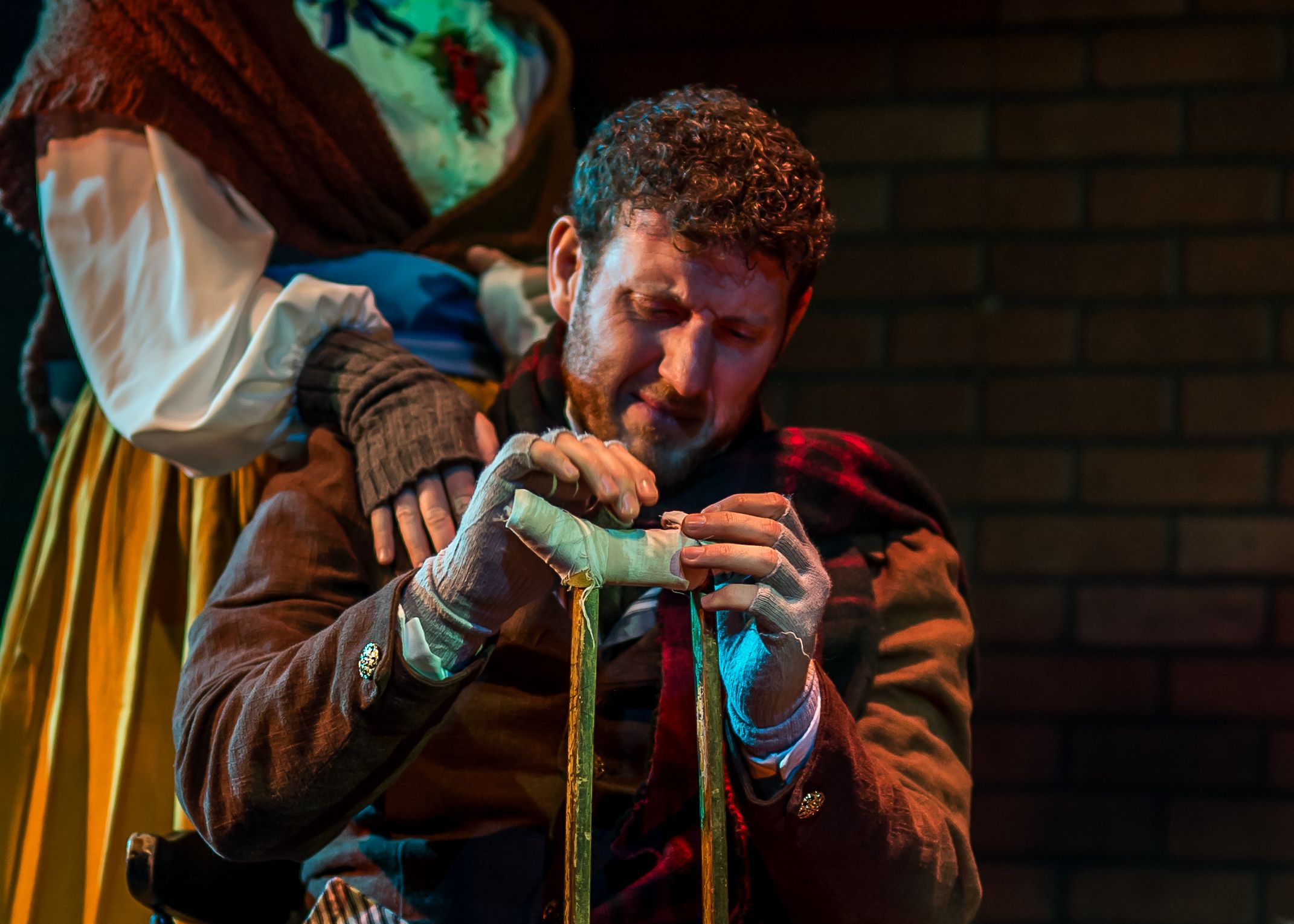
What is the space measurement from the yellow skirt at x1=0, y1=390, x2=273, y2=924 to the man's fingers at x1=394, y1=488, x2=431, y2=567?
351 millimetres

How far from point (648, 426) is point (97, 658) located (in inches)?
28.6

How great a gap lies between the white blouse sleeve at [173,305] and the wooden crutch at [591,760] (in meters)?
0.56

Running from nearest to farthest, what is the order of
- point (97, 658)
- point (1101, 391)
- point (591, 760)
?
point (591, 760) → point (97, 658) → point (1101, 391)

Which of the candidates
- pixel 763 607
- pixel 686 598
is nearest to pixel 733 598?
pixel 763 607

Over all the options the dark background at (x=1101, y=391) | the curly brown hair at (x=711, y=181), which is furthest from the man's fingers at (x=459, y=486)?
the dark background at (x=1101, y=391)

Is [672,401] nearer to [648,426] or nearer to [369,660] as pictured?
[648,426]

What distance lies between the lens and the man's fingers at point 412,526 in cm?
114

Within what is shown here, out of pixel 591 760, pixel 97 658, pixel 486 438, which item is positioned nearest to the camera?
pixel 591 760

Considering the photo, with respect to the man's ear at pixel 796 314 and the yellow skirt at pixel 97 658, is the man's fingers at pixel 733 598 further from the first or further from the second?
the yellow skirt at pixel 97 658

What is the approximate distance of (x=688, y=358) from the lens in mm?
1123

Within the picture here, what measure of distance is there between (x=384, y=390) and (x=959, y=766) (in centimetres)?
69

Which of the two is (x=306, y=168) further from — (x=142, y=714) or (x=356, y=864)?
(x=356, y=864)

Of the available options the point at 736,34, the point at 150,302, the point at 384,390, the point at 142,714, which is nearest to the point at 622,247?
the point at 384,390

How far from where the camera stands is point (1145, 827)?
73.1 inches
